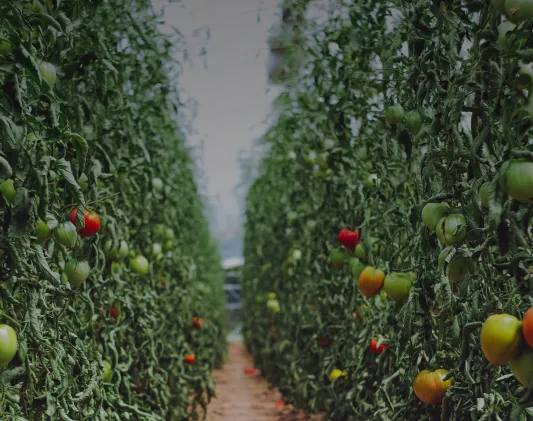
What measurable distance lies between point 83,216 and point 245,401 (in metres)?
4.50

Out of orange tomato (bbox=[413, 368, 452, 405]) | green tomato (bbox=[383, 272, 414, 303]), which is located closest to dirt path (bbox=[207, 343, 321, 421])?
green tomato (bbox=[383, 272, 414, 303])

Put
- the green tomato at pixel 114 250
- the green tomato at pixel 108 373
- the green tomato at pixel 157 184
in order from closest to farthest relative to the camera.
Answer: the green tomato at pixel 108 373 → the green tomato at pixel 114 250 → the green tomato at pixel 157 184

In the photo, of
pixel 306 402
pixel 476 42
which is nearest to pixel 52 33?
pixel 476 42

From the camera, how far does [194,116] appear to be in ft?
13.3

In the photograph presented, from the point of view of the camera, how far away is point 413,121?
179 cm

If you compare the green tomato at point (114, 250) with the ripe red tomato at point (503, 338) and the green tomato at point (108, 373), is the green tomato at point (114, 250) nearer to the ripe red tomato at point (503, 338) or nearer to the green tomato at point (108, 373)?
the green tomato at point (108, 373)

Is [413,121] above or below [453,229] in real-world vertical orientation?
above

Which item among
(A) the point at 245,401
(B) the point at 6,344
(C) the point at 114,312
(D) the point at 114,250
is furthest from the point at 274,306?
(B) the point at 6,344

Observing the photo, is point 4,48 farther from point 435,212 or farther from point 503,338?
point 503,338

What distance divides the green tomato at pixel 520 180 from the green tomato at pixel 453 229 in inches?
9.9

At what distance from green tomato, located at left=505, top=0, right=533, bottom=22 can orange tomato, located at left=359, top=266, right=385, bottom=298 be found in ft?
3.58

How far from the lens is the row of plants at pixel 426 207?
122 cm

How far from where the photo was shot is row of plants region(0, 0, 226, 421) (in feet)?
4.61

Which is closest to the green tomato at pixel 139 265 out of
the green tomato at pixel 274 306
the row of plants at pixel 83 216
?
the row of plants at pixel 83 216
